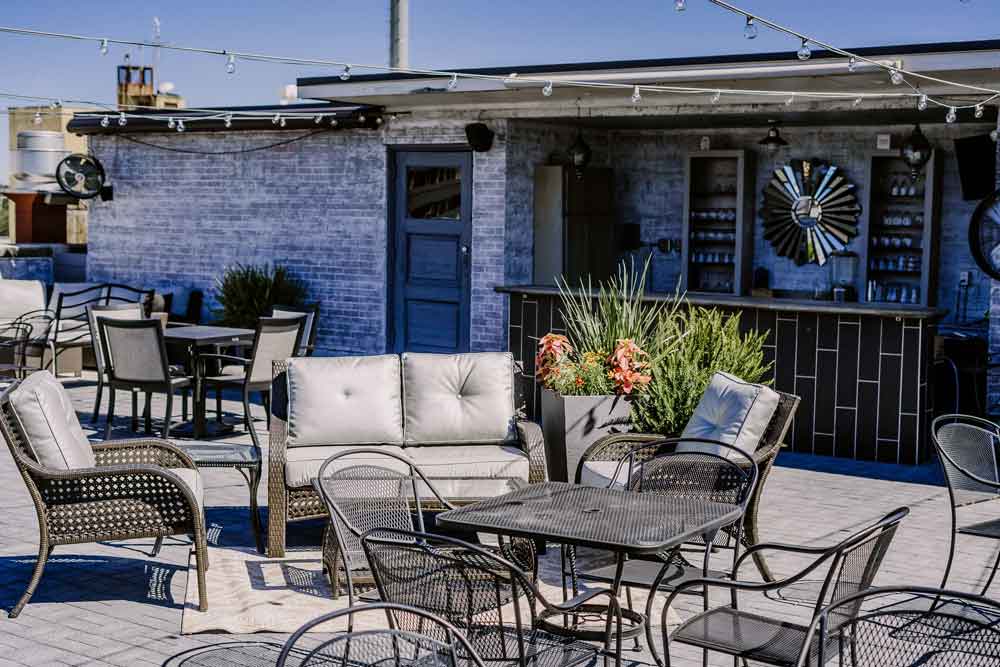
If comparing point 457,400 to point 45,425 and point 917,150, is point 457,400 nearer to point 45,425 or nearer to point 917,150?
point 45,425

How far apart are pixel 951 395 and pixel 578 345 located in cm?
312

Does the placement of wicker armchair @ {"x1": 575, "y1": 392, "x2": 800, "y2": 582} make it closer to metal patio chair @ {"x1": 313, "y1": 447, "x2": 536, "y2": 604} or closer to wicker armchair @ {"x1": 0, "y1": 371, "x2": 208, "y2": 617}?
metal patio chair @ {"x1": 313, "y1": 447, "x2": 536, "y2": 604}

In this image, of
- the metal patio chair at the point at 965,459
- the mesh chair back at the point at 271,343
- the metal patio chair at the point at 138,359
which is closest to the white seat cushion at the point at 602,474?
the metal patio chair at the point at 965,459

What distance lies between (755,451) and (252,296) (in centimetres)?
815

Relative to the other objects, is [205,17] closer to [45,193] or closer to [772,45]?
[45,193]

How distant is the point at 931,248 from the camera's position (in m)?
12.1

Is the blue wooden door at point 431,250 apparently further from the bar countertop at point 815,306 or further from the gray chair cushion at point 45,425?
the gray chair cushion at point 45,425

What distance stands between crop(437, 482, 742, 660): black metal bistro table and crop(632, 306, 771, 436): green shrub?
2419 mm

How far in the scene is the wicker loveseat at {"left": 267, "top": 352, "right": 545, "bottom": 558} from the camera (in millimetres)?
6207

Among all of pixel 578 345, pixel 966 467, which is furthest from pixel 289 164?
pixel 966 467

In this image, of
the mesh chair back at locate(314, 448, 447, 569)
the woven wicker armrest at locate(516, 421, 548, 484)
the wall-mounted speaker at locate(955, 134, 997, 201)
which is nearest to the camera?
the mesh chair back at locate(314, 448, 447, 569)

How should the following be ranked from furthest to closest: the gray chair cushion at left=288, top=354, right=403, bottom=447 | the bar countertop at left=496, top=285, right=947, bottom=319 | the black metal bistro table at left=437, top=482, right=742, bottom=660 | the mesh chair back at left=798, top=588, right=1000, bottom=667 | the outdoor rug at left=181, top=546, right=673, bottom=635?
the bar countertop at left=496, top=285, right=947, bottom=319
the gray chair cushion at left=288, top=354, right=403, bottom=447
the outdoor rug at left=181, top=546, right=673, bottom=635
the black metal bistro table at left=437, top=482, right=742, bottom=660
the mesh chair back at left=798, top=588, right=1000, bottom=667

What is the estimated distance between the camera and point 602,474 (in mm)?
6102

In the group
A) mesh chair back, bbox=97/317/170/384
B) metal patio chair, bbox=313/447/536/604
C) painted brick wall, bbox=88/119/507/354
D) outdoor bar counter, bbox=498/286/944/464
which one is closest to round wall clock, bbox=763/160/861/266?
painted brick wall, bbox=88/119/507/354
